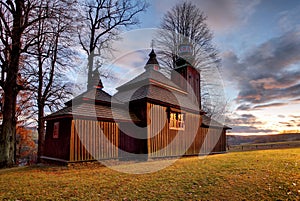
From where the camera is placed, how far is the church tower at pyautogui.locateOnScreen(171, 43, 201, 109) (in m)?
22.0

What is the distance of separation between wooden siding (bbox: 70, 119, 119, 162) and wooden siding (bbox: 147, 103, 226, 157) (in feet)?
8.37

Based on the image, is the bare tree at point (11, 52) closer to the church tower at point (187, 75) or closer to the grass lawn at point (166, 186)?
the grass lawn at point (166, 186)

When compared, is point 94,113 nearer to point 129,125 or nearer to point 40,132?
point 129,125

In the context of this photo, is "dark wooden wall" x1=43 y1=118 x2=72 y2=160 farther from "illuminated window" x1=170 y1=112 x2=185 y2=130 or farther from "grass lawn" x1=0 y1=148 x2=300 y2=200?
"illuminated window" x1=170 y1=112 x2=185 y2=130

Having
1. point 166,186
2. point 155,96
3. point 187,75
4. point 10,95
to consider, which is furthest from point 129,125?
point 187,75

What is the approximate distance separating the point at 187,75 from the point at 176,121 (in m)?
7.38

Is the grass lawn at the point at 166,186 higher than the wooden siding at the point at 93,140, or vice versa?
the wooden siding at the point at 93,140

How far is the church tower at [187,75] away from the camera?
22031 millimetres

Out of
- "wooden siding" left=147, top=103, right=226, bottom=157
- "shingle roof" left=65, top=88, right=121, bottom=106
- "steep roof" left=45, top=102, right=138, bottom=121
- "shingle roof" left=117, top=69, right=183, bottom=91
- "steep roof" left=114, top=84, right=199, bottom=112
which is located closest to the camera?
"steep roof" left=45, top=102, right=138, bottom=121

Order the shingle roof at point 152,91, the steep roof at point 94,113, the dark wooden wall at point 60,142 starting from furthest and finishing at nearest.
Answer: the shingle roof at point 152,91 < the steep roof at point 94,113 < the dark wooden wall at point 60,142

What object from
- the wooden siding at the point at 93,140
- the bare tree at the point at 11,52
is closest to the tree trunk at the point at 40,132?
the bare tree at the point at 11,52

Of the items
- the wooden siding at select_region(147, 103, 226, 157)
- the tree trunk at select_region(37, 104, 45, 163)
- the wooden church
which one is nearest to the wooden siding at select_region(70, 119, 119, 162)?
the wooden church

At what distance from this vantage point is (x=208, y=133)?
20.8 m

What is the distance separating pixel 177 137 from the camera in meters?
16.3
